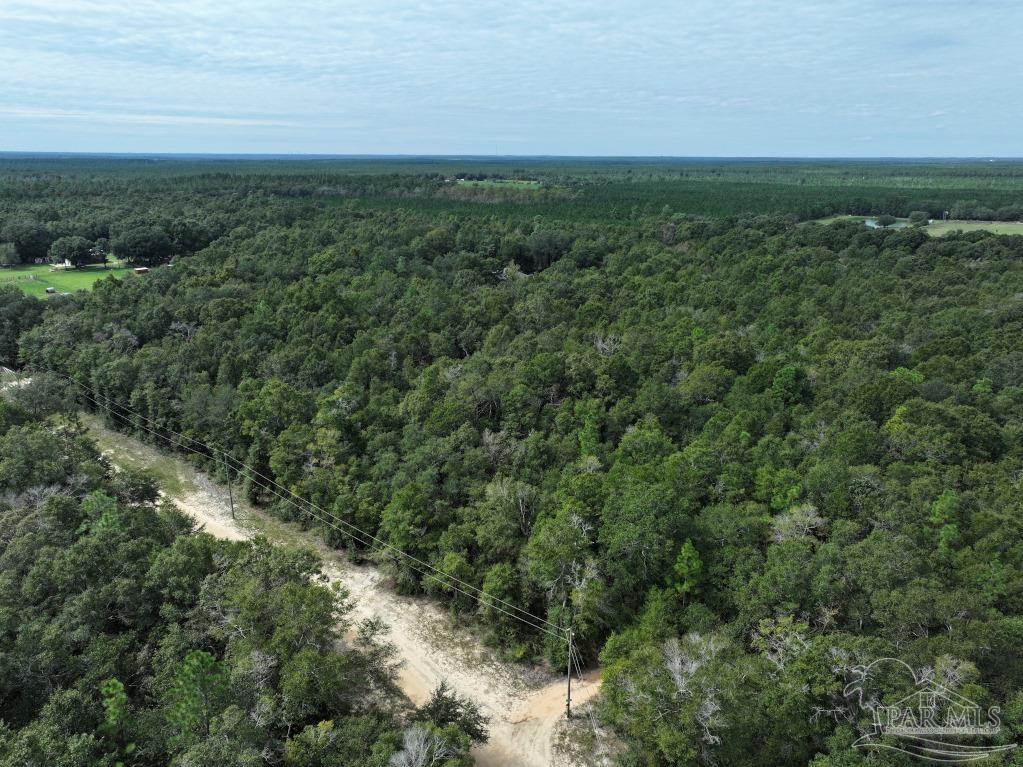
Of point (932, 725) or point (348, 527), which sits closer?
point (932, 725)

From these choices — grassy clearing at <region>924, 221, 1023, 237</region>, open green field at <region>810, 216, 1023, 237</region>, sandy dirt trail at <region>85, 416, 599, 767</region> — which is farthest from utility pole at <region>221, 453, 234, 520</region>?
Result: grassy clearing at <region>924, 221, 1023, 237</region>

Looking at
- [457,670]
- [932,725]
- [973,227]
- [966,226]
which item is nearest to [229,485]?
[457,670]

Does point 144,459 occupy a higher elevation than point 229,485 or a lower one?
lower

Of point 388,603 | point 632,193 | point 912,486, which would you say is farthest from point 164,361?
point 632,193

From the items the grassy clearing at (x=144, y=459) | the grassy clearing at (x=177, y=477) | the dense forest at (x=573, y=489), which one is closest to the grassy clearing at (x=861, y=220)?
the dense forest at (x=573, y=489)

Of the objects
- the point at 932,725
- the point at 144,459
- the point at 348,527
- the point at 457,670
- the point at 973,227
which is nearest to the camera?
the point at 932,725

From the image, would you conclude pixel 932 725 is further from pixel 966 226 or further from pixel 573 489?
pixel 966 226

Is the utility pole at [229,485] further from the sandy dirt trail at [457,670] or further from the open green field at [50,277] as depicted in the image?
the open green field at [50,277]
